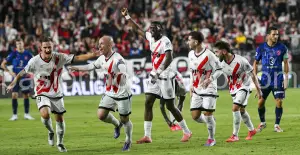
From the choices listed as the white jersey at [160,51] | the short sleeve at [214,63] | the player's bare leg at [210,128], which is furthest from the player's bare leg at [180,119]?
the short sleeve at [214,63]

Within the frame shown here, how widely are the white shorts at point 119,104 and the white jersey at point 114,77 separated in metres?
0.08

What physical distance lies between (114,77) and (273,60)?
16.6 ft

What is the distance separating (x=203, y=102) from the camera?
14.6m

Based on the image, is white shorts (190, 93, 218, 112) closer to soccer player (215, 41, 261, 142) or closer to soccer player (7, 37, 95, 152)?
soccer player (215, 41, 261, 142)

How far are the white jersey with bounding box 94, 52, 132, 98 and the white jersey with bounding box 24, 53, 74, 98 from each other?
2.54 feet

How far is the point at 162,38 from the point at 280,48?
3342 mm

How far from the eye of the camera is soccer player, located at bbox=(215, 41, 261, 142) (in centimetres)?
1534

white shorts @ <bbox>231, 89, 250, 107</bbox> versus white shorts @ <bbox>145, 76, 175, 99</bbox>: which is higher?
white shorts @ <bbox>145, 76, 175, 99</bbox>

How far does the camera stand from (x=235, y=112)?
15.4 meters

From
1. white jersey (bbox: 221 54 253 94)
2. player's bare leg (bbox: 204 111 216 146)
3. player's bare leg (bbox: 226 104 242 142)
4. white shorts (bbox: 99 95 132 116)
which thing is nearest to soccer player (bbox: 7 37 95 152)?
white shorts (bbox: 99 95 132 116)

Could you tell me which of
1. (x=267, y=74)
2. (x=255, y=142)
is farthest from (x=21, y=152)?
(x=267, y=74)

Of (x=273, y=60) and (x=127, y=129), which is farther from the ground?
(x=273, y=60)

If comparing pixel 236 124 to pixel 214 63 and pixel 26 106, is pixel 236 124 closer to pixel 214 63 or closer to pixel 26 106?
pixel 214 63

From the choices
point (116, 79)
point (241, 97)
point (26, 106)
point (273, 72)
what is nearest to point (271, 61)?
point (273, 72)
